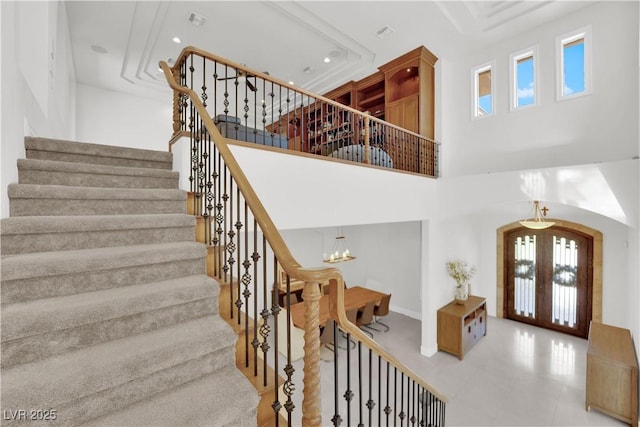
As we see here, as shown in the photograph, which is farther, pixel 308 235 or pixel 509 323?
pixel 308 235

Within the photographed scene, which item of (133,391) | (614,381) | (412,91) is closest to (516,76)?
(412,91)

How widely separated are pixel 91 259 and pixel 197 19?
491 centimetres

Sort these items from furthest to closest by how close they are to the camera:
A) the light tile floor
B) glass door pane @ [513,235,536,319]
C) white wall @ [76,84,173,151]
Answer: white wall @ [76,84,173,151] < glass door pane @ [513,235,536,319] < the light tile floor

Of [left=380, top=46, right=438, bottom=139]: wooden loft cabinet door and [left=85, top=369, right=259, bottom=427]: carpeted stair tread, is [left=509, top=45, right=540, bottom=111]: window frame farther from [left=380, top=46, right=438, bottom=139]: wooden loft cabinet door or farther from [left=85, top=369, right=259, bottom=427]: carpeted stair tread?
[left=85, top=369, right=259, bottom=427]: carpeted stair tread

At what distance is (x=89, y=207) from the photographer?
7.04 ft

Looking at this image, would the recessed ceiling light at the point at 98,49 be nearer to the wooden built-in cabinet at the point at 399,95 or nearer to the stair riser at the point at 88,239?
the wooden built-in cabinet at the point at 399,95

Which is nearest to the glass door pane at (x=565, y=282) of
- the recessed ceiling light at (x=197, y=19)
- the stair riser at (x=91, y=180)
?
the stair riser at (x=91, y=180)

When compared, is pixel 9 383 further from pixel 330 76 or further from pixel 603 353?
pixel 330 76

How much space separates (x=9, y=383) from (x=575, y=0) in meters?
7.49

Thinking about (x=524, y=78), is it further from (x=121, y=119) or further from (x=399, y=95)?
(x=121, y=119)

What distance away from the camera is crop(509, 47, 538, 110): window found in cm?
509

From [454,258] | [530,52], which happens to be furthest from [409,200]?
[530,52]

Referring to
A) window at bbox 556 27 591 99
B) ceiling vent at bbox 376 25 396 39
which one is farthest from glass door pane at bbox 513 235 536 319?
ceiling vent at bbox 376 25 396 39

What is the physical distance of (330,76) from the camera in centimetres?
734
